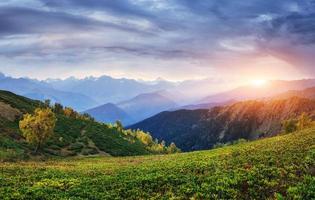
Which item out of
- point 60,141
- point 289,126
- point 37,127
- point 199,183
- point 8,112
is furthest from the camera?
point 289,126

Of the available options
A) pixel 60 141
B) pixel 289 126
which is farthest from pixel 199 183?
pixel 289 126

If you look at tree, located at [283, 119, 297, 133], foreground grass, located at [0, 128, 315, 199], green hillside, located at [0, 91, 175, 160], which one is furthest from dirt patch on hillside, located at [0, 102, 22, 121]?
tree, located at [283, 119, 297, 133]

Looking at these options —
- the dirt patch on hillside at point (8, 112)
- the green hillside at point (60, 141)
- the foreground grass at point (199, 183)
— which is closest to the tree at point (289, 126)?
the green hillside at point (60, 141)

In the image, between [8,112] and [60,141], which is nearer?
[60,141]

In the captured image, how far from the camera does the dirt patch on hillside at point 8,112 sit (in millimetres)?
125637

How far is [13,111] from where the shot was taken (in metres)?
134

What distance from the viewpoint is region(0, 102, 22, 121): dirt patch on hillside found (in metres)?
126

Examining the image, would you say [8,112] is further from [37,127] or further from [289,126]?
[289,126]

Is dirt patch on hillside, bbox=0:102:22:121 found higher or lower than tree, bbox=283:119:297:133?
higher

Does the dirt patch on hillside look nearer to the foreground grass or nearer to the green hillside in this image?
the green hillside

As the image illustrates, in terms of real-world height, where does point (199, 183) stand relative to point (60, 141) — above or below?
above

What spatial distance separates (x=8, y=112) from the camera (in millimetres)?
130250

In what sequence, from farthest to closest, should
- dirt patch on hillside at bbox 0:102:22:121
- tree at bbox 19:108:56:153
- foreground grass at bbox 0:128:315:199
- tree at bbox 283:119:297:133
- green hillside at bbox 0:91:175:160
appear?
tree at bbox 283:119:297:133 → dirt patch on hillside at bbox 0:102:22:121 → tree at bbox 19:108:56:153 → green hillside at bbox 0:91:175:160 → foreground grass at bbox 0:128:315:199

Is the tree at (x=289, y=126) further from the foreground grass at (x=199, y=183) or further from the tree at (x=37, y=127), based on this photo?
the foreground grass at (x=199, y=183)
